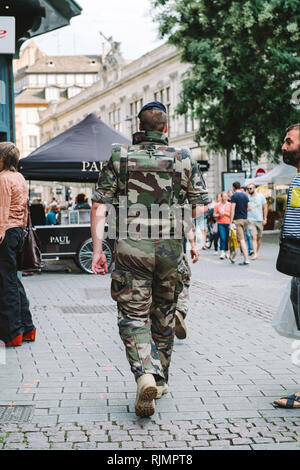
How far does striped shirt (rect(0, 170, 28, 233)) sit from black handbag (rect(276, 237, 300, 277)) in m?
2.62

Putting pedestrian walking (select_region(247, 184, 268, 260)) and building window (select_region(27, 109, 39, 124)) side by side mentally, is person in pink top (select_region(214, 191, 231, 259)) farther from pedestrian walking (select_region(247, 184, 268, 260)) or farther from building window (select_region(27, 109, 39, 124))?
building window (select_region(27, 109, 39, 124))

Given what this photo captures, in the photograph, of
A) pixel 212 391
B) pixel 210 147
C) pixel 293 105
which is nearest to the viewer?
pixel 212 391

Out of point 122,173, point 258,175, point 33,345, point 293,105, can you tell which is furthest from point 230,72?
point 122,173

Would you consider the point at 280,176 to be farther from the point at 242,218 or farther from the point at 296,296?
the point at 296,296

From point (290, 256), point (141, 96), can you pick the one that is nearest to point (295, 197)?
point (290, 256)

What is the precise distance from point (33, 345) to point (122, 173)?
9.03 ft

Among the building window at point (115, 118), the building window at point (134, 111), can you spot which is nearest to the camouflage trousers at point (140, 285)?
the building window at point (134, 111)

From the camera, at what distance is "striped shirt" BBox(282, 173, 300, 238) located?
A: 14.1ft

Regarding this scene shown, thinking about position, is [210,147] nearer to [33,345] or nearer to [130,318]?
[33,345]

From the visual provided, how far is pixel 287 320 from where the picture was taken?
4508 millimetres

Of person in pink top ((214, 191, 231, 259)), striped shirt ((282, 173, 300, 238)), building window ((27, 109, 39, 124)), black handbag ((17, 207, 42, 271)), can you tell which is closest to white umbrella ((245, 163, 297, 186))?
person in pink top ((214, 191, 231, 259))

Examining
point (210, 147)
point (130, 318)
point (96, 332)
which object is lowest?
point (96, 332)

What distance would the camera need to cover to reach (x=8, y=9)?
7.49m

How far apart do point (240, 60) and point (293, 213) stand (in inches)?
777
